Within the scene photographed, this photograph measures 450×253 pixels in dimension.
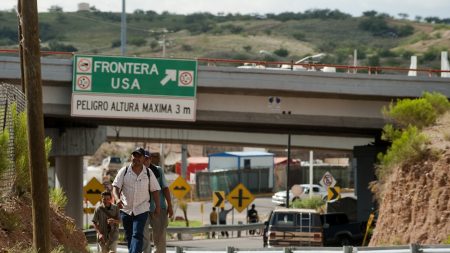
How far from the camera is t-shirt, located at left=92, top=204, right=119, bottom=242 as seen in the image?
786 inches

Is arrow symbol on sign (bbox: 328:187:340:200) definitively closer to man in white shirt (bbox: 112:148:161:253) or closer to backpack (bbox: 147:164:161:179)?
backpack (bbox: 147:164:161:179)

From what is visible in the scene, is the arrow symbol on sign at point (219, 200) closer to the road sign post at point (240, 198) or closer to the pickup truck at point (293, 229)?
the road sign post at point (240, 198)

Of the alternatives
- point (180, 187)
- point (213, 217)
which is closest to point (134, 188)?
point (180, 187)

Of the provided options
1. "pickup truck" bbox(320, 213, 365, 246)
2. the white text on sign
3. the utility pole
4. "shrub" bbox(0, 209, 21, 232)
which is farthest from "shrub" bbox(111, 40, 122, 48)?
the utility pole

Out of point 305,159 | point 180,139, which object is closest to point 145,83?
point 180,139

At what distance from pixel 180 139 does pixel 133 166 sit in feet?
155

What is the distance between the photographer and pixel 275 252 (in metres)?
19.2

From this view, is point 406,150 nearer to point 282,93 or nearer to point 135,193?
point 282,93

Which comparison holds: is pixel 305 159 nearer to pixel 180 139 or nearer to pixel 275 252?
pixel 180 139

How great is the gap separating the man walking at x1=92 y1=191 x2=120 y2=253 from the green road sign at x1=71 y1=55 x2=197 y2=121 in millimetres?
21239

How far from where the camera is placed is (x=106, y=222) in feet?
65.7

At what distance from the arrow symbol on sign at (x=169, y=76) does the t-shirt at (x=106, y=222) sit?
2145cm

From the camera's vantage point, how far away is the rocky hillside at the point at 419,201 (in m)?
29.9

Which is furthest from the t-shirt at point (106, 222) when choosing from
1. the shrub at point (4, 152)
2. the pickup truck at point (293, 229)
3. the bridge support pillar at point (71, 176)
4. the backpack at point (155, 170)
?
the bridge support pillar at point (71, 176)
